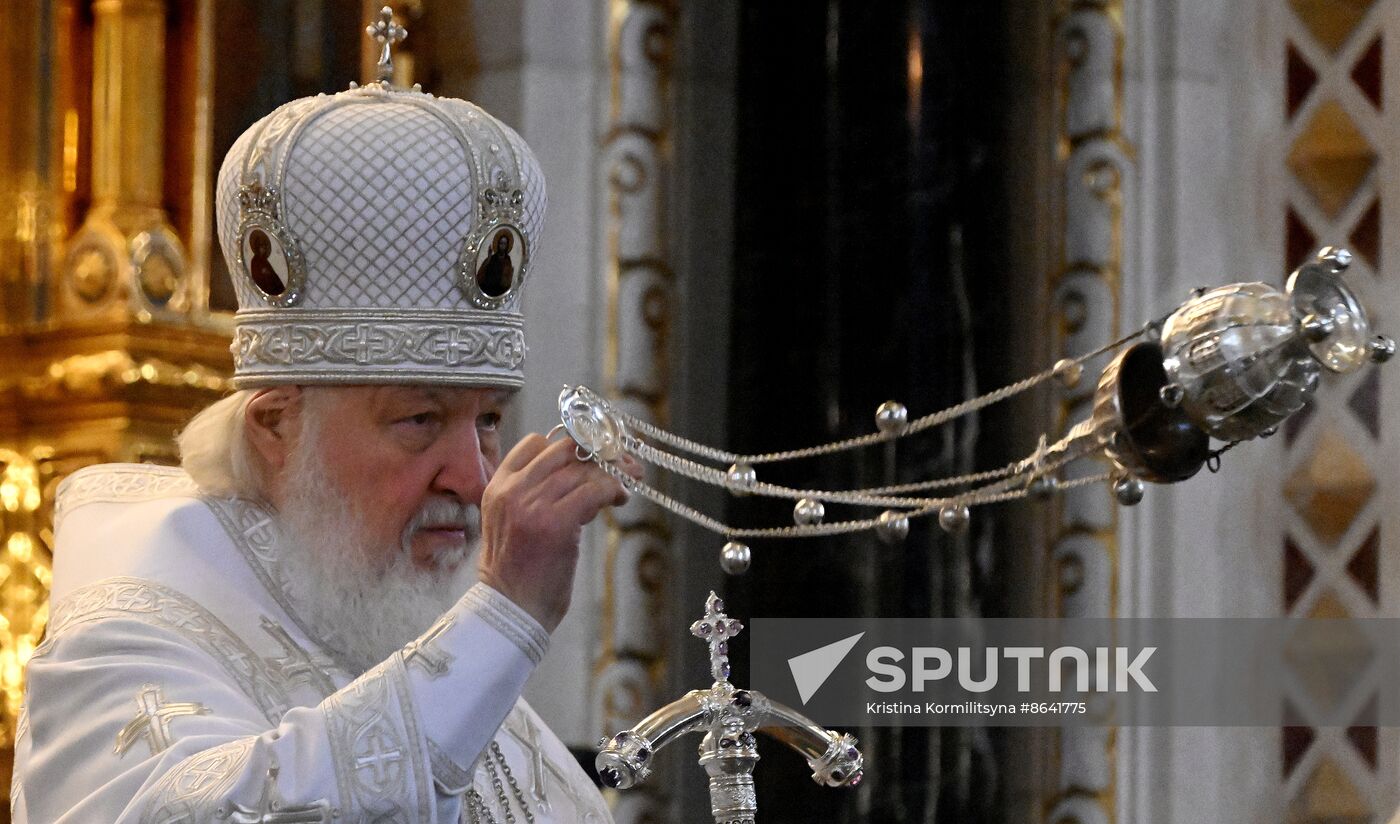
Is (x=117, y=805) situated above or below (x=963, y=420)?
below

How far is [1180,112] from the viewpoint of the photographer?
13.1 ft

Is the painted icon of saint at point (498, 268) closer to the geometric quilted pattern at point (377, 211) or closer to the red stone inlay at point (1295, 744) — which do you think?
the geometric quilted pattern at point (377, 211)

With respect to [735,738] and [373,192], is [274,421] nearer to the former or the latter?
[373,192]

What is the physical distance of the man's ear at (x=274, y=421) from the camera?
2.71 m

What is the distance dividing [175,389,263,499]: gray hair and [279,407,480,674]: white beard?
0.08m

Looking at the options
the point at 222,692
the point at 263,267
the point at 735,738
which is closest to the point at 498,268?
the point at 263,267

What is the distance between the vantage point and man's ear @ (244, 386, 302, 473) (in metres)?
2.71

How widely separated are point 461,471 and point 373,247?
0.27m

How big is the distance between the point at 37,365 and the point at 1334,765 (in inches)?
86.2

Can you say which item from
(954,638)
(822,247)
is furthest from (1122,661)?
(822,247)

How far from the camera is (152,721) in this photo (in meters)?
2.31

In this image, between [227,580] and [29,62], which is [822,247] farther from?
[227,580]

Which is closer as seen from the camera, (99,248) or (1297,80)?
(99,248)

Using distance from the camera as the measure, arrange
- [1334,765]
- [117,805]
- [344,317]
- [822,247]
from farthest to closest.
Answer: [822,247] → [1334,765] → [344,317] → [117,805]
